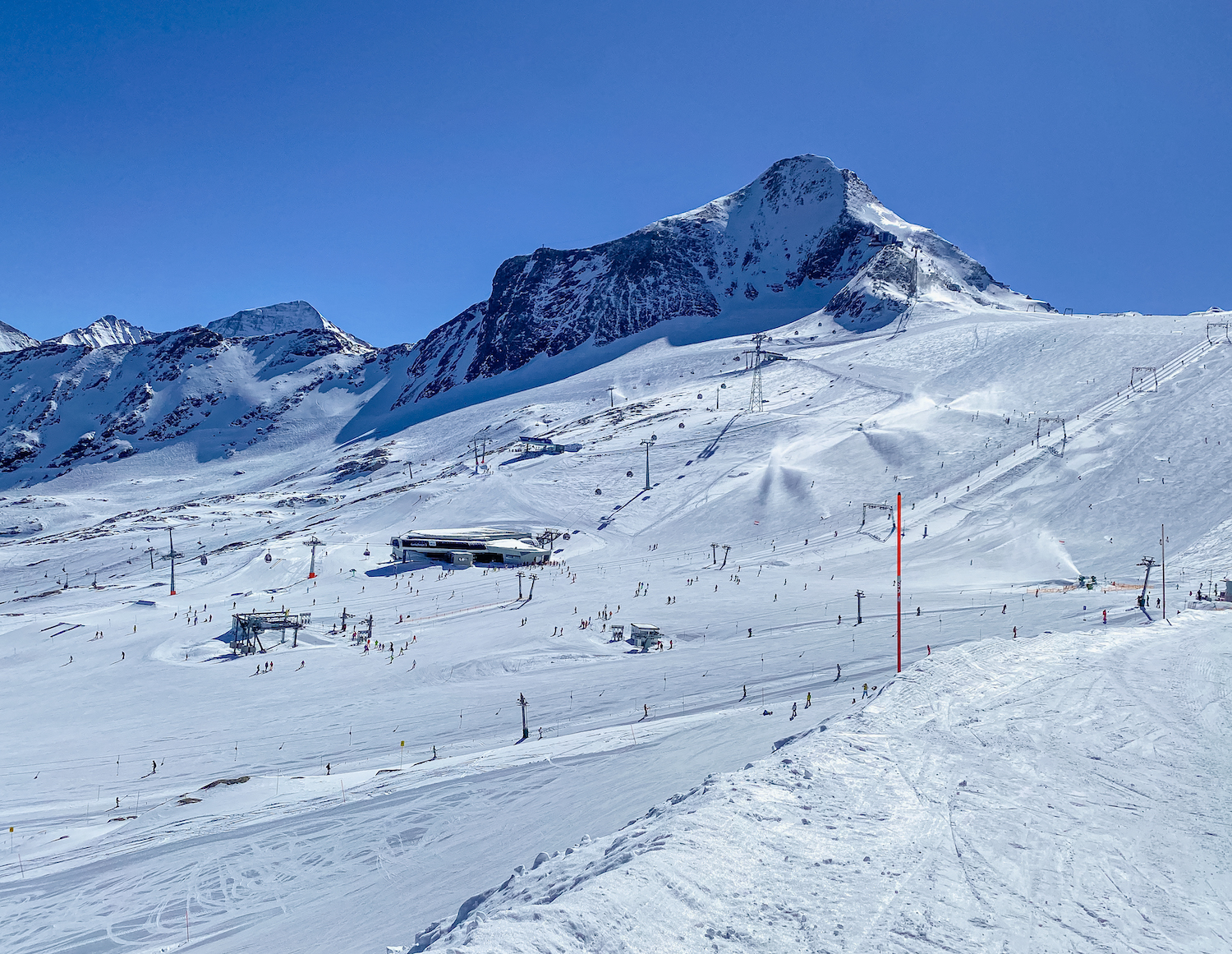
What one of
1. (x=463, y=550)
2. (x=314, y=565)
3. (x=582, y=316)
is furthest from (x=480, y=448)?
(x=582, y=316)

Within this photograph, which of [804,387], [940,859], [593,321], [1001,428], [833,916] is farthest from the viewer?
[593,321]

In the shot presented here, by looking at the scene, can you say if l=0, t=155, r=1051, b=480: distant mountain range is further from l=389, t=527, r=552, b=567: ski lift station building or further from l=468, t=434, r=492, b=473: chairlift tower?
l=389, t=527, r=552, b=567: ski lift station building

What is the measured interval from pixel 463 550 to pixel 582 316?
122 m

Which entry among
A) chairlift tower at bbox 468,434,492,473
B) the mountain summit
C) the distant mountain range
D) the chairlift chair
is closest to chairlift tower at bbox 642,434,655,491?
chairlift tower at bbox 468,434,492,473

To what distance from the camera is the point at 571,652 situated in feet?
104

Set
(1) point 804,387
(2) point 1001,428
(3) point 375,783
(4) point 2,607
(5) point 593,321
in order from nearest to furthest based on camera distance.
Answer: (3) point 375,783 → (4) point 2,607 → (2) point 1001,428 → (1) point 804,387 → (5) point 593,321

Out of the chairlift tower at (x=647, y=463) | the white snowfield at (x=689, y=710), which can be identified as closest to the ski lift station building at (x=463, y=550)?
the white snowfield at (x=689, y=710)

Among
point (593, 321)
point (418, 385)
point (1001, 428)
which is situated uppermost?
point (593, 321)

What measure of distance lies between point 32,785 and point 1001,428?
70.6m

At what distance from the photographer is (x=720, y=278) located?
569 feet

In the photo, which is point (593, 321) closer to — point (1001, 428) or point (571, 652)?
point (1001, 428)

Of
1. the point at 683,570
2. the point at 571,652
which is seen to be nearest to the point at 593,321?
the point at 683,570

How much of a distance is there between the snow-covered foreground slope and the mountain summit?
125m

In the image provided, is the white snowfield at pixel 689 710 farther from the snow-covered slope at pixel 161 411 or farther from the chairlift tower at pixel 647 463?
the snow-covered slope at pixel 161 411
